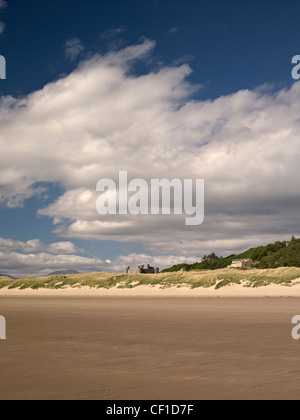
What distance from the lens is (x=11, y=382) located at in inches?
284

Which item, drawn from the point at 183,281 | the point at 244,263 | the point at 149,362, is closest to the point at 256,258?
the point at 244,263

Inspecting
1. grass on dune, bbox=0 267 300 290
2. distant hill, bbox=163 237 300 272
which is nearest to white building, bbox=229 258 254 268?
distant hill, bbox=163 237 300 272

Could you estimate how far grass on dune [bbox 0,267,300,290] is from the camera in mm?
46594

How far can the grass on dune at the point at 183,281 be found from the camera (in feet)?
153

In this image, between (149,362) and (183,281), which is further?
(183,281)

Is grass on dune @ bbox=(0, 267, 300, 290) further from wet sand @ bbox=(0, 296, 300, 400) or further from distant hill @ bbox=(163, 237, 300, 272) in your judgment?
distant hill @ bbox=(163, 237, 300, 272)

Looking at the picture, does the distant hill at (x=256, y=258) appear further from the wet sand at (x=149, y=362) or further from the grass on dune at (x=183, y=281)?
the wet sand at (x=149, y=362)

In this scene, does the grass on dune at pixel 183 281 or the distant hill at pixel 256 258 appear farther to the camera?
the distant hill at pixel 256 258

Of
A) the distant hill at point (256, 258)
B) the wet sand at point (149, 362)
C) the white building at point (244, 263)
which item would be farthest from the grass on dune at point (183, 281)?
the white building at point (244, 263)

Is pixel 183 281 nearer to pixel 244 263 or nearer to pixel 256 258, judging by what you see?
pixel 244 263

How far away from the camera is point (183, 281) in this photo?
A: 2041 inches

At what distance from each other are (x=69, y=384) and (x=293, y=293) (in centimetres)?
3696
